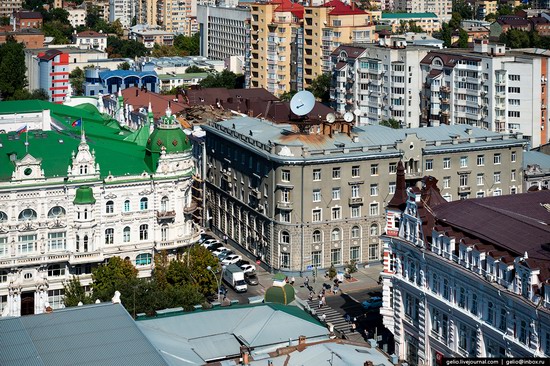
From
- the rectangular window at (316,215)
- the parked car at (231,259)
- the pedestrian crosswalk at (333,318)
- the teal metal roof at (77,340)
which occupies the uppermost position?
the rectangular window at (316,215)

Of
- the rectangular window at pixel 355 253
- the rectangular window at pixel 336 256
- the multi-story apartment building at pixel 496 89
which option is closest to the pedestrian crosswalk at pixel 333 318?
the rectangular window at pixel 336 256

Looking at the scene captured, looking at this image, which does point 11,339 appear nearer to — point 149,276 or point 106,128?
point 149,276

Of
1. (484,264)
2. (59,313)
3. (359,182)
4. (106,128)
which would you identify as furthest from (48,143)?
(484,264)

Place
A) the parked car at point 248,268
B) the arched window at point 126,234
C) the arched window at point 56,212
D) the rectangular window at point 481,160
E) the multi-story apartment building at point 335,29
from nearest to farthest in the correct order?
1. the arched window at point 56,212
2. the arched window at point 126,234
3. the parked car at point 248,268
4. the rectangular window at point 481,160
5. the multi-story apartment building at point 335,29

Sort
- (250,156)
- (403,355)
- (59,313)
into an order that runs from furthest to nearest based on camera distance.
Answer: (250,156)
(403,355)
(59,313)

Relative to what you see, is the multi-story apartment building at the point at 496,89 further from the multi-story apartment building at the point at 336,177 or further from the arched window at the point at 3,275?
the arched window at the point at 3,275

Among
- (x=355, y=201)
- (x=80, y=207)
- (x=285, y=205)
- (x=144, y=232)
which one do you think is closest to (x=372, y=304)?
(x=355, y=201)

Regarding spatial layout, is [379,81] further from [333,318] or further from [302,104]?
[333,318]

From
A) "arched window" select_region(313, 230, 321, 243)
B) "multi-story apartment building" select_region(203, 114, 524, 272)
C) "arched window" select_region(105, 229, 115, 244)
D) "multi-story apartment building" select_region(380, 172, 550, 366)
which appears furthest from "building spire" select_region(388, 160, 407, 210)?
"arched window" select_region(105, 229, 115, 244)
